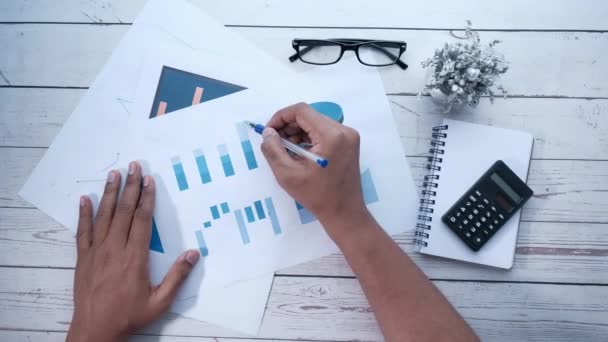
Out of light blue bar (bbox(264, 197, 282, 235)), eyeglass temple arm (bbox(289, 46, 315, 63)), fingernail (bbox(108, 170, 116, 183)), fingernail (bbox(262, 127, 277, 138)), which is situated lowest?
fingernail (bbox(108, 170, 116, 183))

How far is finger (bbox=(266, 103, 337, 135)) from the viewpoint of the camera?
0.74 m

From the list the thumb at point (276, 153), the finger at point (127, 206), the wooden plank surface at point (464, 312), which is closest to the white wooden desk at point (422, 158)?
the wooden plank surface at point (464, 312)

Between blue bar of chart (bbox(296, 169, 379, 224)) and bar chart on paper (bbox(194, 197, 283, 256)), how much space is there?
1.9 inches

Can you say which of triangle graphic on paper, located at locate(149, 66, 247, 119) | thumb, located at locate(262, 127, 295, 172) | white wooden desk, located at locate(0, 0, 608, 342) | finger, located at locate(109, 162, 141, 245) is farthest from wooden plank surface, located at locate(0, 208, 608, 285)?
triangle graphic on paper, located at locate(149, 66, 247, 119)

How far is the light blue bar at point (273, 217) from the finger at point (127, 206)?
25 centimetres

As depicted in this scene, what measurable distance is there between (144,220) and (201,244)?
116mm

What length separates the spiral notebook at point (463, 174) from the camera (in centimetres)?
83

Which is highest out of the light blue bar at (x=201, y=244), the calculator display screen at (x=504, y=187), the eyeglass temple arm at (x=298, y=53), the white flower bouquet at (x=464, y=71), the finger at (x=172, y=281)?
the white flower bouquet at (x=464, y=71)

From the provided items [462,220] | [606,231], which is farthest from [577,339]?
[462,220]

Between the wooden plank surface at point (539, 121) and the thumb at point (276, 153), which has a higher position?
the wooden plank surface at point (539, 121)

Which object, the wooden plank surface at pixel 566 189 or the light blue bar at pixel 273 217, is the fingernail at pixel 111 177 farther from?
the wooden plank surface at pixel 566 189

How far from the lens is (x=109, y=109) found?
0.86 metres

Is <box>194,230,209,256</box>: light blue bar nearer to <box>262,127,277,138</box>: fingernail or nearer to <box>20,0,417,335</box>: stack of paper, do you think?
<box>20,0,417,335</box>: stack of paper

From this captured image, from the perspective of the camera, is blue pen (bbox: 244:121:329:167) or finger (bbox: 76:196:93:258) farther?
finger (bbox: 76:196:93:258)
